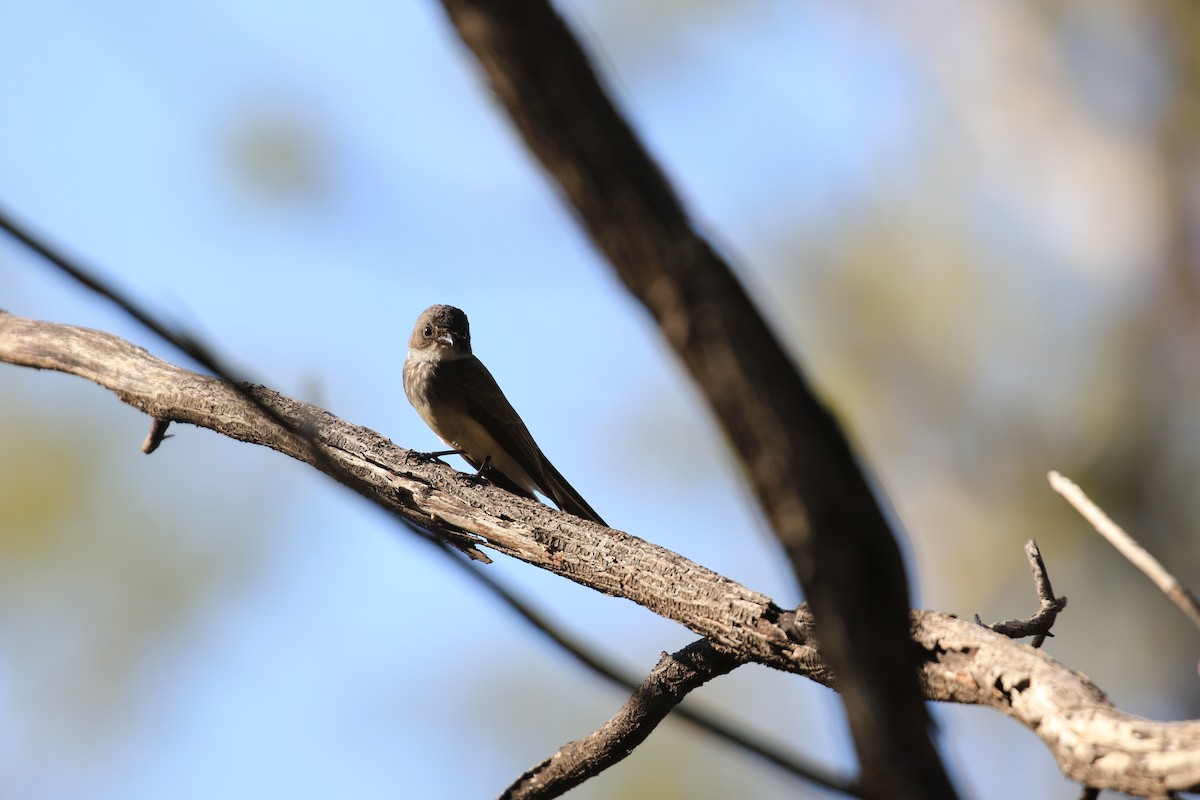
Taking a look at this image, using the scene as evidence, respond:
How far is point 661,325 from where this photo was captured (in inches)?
61.9

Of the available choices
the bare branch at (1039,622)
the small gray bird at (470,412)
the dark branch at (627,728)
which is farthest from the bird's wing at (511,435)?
the bare branch at (1039,622)

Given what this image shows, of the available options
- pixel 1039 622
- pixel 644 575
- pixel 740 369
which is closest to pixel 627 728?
pixel 644 575

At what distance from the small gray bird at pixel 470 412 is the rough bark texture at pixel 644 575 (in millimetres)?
1439

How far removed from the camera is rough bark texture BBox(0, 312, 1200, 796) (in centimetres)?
220

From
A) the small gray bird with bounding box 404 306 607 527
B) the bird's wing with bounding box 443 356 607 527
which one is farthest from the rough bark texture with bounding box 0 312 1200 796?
Result: the small gray bird with bounding box 404 306 607 527

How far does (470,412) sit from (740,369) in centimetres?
507

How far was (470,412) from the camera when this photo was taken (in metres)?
6.53

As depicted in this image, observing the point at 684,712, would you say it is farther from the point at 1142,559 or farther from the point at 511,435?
the point at 511,435

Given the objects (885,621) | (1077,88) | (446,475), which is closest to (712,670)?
(446,475)

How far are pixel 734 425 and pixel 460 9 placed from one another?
0.67 metres

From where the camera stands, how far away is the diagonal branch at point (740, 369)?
1.52 meters

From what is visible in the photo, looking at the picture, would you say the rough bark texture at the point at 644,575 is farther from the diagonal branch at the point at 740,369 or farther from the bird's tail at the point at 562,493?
the bird's tail at the point at 562,493

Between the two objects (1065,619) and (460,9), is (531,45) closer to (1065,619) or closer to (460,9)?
(460,9)

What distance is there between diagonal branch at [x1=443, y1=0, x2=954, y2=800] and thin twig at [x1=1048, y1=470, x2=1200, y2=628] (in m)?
0.64
